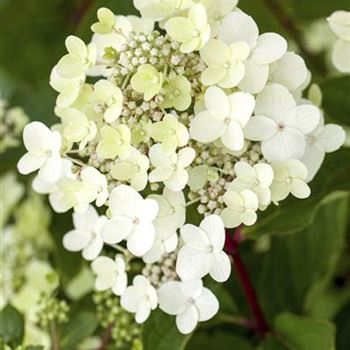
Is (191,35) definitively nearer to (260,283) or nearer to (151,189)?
(151,189)

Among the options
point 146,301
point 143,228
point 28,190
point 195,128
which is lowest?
point 28,190

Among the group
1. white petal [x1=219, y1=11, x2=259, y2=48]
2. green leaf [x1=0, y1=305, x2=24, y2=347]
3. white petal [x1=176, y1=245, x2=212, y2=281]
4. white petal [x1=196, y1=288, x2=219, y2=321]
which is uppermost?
white petal [x1=219, y1=11, x2=259, y2=48]

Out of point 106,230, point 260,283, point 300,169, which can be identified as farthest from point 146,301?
point 260,283

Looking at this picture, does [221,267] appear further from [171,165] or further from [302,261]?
[302,261]

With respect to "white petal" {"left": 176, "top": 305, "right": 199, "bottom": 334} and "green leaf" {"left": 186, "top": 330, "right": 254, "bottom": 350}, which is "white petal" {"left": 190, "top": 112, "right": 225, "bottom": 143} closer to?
"white petal" {"left": 176, "top": 305, "right": 199, "bottom": 334}

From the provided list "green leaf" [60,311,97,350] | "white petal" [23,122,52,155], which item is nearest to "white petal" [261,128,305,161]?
"white petal" [23,122,52,155]

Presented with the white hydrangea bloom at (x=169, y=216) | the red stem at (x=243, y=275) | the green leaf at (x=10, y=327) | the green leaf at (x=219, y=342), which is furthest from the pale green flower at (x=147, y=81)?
the green leaf at (x=219, y=342)
